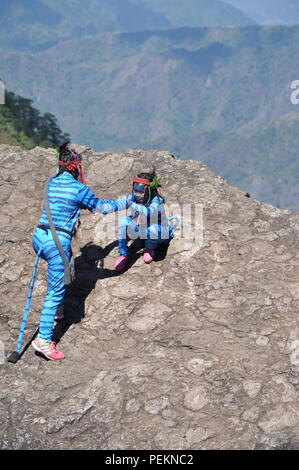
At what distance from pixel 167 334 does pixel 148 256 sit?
181 centimetres

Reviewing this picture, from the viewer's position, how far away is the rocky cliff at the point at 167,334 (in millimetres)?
5805

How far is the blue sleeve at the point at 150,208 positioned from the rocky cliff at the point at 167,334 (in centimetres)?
93

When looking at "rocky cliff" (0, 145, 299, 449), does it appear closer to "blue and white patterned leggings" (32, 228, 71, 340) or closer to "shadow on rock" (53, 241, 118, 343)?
"shadow on rock" (53, 241, 118, 343)

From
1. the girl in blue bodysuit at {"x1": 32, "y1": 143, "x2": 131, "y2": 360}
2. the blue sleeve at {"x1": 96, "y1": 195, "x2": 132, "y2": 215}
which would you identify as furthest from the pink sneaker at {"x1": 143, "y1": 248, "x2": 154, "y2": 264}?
the girl in blue bodysuit at {"x1": 32, "y1": 143, "x2": 131, "y2": 360}

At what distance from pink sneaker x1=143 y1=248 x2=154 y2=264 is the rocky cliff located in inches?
5.0

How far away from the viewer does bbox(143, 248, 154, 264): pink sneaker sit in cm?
870

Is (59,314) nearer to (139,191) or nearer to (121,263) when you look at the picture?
(121,263)

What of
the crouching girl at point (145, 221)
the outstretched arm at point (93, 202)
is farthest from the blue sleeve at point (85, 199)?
the crouching girl at point (145, 221)

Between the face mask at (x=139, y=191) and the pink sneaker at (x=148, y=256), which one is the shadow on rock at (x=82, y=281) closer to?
the pink sneaker at (x=148, y=256)

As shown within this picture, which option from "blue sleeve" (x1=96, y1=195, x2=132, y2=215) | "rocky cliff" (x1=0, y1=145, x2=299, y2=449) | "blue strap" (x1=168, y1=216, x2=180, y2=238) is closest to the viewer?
"rocky cliff" (x1=0, y1=145, x2=299, y2=449)

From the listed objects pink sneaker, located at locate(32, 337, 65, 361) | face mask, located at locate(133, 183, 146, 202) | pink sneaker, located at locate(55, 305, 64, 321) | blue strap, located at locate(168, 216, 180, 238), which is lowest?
pink sneaker, located at locate(32, 337, 65, 361)

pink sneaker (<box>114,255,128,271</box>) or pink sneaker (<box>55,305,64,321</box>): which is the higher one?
pink sneaker (<box>114,255,128,271</box>)

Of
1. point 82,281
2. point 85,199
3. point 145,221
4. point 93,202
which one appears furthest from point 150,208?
point 82,281
